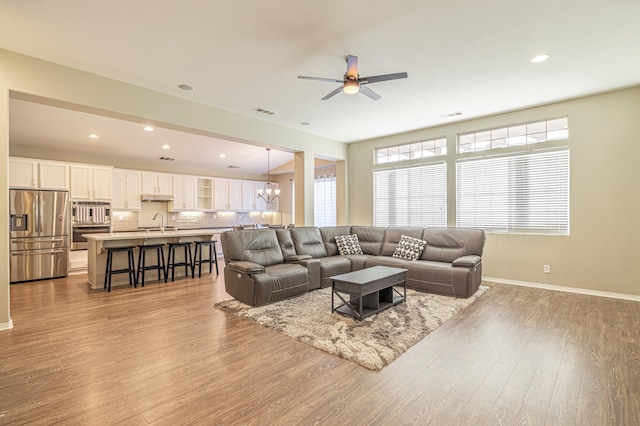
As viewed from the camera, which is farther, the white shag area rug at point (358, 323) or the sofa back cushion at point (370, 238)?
the sofa back cushion at point (370, 238)

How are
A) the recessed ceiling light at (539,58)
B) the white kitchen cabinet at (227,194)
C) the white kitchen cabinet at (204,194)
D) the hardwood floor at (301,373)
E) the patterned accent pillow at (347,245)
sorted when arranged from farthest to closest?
the white kitchen cabinet at (227,194)
the white kitchen cabinet at (204,194)
the patterned accent pillow at (347,245)
the recessed ceiling light at (539,58)
the hardwood floor at (301,373)

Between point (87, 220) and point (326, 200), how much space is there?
5.88 meters

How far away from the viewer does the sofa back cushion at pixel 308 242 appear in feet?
17.9

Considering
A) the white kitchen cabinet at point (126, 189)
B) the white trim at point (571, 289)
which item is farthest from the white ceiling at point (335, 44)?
the white kitchen cabinet at point (126, 189)

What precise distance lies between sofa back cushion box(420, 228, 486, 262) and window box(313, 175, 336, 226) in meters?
3.86

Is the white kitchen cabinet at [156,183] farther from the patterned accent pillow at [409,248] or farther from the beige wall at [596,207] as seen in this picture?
the beige wall at [596,207]

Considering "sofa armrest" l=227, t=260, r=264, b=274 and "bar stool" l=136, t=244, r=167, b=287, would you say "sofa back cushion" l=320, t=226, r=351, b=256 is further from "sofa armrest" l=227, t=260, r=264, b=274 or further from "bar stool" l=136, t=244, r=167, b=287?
"bar stool" l=136, t=244, r=167, b=287

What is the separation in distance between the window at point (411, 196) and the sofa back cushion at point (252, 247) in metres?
2.99

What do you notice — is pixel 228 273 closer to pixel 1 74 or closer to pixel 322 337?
pixel 322 337

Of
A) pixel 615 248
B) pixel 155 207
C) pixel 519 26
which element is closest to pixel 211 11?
pixel 519 26

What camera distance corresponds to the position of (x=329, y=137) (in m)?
7.01

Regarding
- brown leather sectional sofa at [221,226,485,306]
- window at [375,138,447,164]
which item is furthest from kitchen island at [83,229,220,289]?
window at [375,138,447,164]

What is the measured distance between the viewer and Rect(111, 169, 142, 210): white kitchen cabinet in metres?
7.36

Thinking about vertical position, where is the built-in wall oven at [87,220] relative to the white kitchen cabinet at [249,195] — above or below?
below
